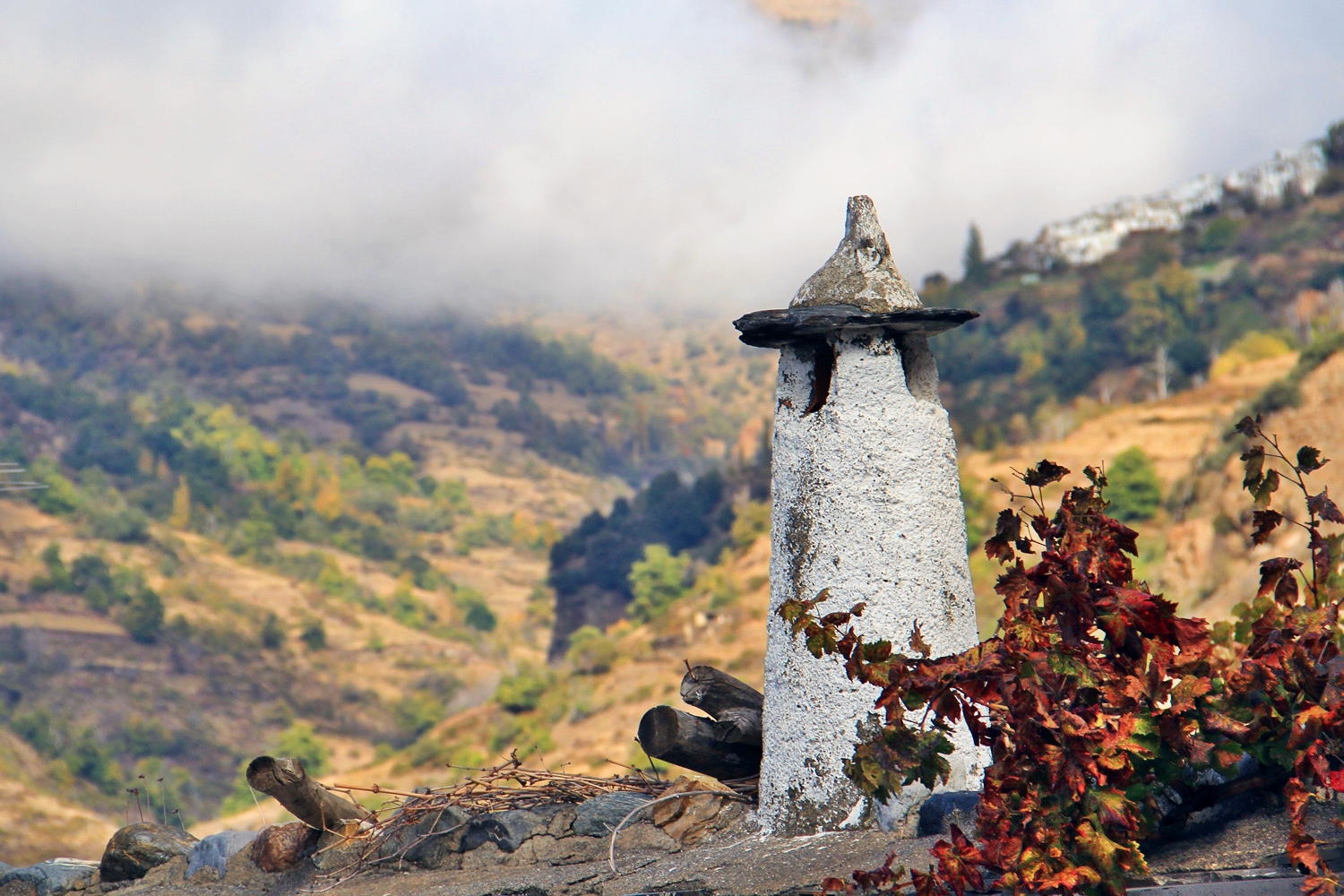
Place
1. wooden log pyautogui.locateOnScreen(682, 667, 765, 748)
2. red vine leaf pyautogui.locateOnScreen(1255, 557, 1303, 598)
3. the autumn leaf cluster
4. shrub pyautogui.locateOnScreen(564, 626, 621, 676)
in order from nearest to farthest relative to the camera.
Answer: the autumn leaf cluster, red vine leaf pyautogui.locateOnScreen(1255, 557, 1303, 598), wooden log pyautogui.locateOnScreen(682, 667, 765, 748), shrub pyautogui.locateOnScreen(564, 626, 621, 676)

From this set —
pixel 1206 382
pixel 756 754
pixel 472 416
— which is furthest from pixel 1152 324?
pixel 472 416

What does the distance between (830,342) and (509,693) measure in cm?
5492

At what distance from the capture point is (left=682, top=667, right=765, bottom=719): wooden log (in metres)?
5.49

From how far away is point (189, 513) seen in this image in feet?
423

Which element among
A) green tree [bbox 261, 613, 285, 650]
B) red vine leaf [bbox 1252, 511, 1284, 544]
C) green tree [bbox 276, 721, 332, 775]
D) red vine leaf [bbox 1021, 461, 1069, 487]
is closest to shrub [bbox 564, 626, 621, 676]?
green tree [bbox 276, 721, 332, 775]

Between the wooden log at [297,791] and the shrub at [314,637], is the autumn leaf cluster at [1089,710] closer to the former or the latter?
the wooden log at [297,791]

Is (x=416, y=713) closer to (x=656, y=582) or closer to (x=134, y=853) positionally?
(x=656, y=582)

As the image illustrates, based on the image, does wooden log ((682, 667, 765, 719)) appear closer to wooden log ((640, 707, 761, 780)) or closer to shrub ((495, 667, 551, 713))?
wooden log ((640, 707, 761, 780))

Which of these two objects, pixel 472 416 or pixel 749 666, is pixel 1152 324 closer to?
pixel 749 666

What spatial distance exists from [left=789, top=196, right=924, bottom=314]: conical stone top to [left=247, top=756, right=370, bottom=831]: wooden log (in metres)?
3.10

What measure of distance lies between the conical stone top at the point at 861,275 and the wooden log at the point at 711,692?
166 cm

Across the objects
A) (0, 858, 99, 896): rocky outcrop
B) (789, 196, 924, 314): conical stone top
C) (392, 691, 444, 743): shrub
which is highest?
(789, 196, 924, 314): conical stone top

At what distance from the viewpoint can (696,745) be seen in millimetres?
5332

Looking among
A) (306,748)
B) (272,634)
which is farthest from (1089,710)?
(272,634)
